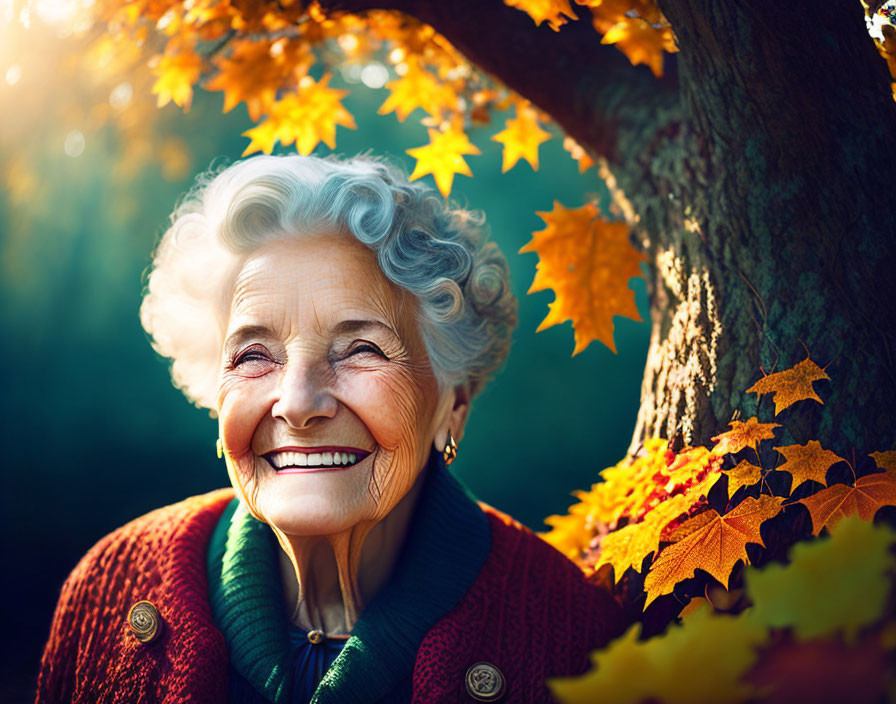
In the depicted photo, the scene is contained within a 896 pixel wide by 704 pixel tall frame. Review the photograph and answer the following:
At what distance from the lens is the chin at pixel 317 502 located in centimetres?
139

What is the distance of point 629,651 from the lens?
659mm

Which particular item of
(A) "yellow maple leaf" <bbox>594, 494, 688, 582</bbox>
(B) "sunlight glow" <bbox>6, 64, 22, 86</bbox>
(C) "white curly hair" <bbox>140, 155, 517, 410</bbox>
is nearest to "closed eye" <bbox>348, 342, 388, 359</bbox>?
(C) "white curly hair" <bbox>140, 155, 517, 410</bbox>

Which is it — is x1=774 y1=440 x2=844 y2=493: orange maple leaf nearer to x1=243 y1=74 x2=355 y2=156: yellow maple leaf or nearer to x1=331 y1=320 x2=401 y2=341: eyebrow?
x1=331 y1=320 x2=401 y2=341: eyebrow

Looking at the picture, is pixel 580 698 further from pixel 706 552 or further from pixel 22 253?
pixel 22 253

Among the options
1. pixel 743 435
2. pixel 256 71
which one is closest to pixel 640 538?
pixel 743 435

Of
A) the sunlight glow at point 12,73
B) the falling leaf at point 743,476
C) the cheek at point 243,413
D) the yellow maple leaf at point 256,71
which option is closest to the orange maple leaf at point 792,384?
the falling leaf at point 743,476

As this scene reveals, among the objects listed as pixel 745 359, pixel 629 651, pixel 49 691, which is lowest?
pixel 49 691

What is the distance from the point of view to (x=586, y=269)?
1.87 meters

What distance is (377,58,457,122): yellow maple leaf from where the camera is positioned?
2170 mm

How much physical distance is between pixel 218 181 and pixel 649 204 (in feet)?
3.32

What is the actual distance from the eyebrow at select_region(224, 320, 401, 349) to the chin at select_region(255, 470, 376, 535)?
28 cm

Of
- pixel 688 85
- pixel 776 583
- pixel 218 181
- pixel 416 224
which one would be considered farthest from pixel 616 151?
pixel 776 583

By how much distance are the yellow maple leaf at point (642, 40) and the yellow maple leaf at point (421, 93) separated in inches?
23.5

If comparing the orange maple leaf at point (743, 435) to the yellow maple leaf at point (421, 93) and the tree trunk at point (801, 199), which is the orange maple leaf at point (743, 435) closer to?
the tree trunk at point (801, 199)
